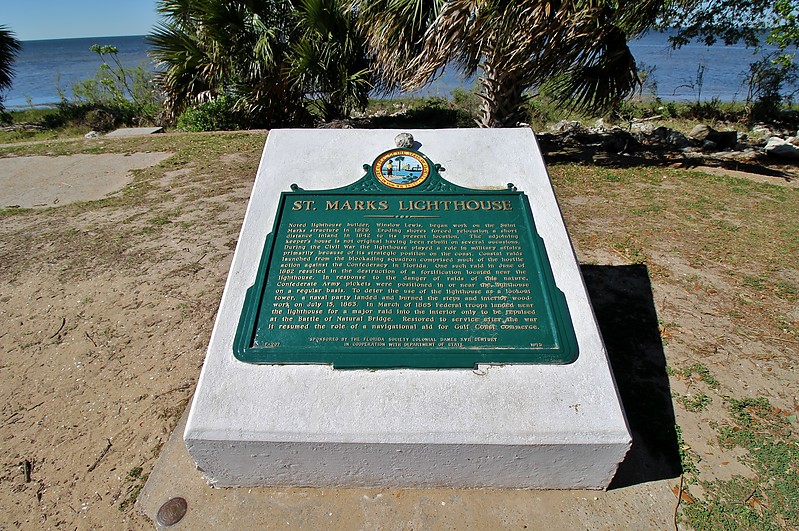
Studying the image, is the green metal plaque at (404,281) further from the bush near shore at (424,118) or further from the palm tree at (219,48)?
the bush near shore at (424,118)

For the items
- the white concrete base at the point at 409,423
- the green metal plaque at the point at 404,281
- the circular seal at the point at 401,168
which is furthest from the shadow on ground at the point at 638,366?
the circular seal at the point at 401,168

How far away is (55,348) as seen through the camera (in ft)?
10.2

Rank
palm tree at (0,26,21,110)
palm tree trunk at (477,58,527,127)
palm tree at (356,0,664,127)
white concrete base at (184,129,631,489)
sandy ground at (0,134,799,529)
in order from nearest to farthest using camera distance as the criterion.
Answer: white concrete base at (184,129,631,489), sandy ground at (0,134,799,529), palm tree at (356,0,664,127), palm tree trunk at (477,58,527,127), palm tree at (0,26,21,110)

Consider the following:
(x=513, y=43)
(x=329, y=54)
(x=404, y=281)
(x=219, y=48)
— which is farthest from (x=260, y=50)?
(x=404, y=281)

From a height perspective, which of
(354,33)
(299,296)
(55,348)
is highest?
(354,33)

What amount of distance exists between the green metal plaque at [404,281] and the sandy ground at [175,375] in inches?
27.7

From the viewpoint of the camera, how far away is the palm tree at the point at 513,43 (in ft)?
17.5

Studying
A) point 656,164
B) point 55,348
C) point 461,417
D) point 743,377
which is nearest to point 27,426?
point 55,348

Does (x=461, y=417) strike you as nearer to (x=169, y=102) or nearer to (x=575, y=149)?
(x=575, y=149)

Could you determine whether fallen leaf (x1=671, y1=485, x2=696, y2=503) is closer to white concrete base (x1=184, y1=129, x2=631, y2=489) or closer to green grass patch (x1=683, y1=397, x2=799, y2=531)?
green grass patch (x1=683, y1=397, x2=799, y2=531)

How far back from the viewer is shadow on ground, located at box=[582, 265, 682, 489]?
90.0 inches

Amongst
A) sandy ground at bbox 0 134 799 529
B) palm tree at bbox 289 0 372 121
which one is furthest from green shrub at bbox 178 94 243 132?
sandy ground at bbox 0 134 799 529

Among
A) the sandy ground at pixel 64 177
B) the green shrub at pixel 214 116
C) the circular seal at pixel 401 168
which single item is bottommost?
the sandy ground at pixel 64 177

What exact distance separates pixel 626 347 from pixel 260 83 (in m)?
8.11
